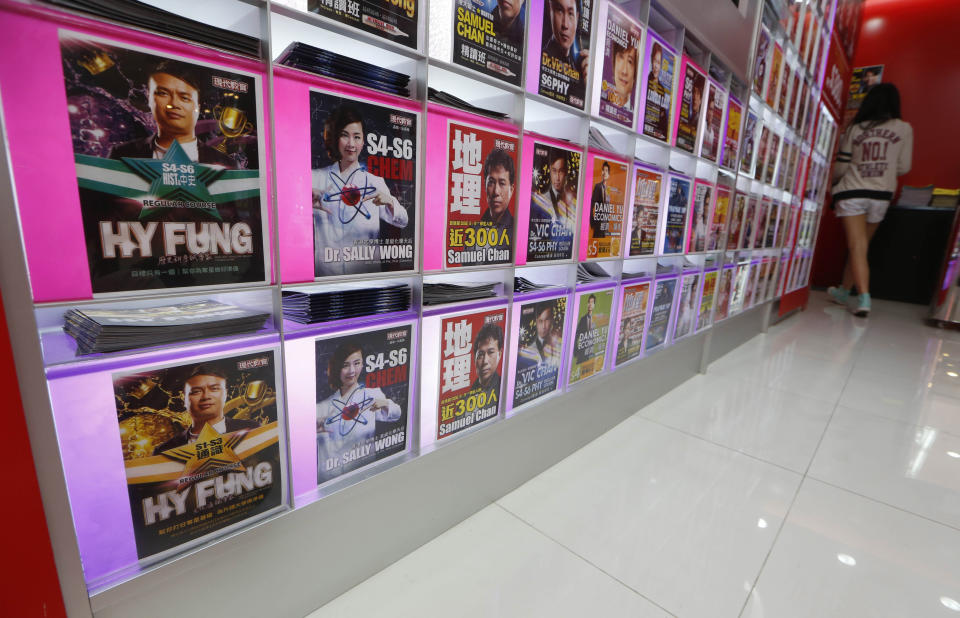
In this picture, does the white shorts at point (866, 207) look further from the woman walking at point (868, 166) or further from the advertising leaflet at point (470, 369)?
the advertising leaflet at point (470, 369)

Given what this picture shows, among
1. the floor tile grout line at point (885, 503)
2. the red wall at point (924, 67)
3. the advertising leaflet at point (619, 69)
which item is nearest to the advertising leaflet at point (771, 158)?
the advertising leaflet at point (619, 69)

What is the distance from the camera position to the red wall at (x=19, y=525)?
651mm

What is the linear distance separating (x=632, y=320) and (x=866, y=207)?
17.1 feet

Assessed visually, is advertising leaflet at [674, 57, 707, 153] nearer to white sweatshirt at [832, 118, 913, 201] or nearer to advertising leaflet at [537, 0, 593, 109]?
advertising leaflet at [537, 0, 593, 109]

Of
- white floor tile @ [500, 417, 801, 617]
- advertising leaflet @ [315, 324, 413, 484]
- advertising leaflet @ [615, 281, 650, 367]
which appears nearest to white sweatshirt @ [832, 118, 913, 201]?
advertising leaflet @ [615, 281, 650, 367]

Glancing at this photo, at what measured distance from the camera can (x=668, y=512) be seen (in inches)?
62.8

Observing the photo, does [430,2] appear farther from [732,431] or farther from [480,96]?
[732,431]

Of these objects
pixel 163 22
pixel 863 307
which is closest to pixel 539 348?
pixel 163 22

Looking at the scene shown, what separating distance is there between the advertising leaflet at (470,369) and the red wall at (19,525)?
881mm

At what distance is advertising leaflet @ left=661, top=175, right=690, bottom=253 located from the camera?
2322mm

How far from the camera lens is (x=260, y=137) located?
0.87 m

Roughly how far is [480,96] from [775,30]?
9.97 ft

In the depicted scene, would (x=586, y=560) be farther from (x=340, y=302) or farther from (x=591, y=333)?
(x=340, y=302)

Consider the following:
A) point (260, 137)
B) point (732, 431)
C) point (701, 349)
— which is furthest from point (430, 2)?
point (701, 349)
